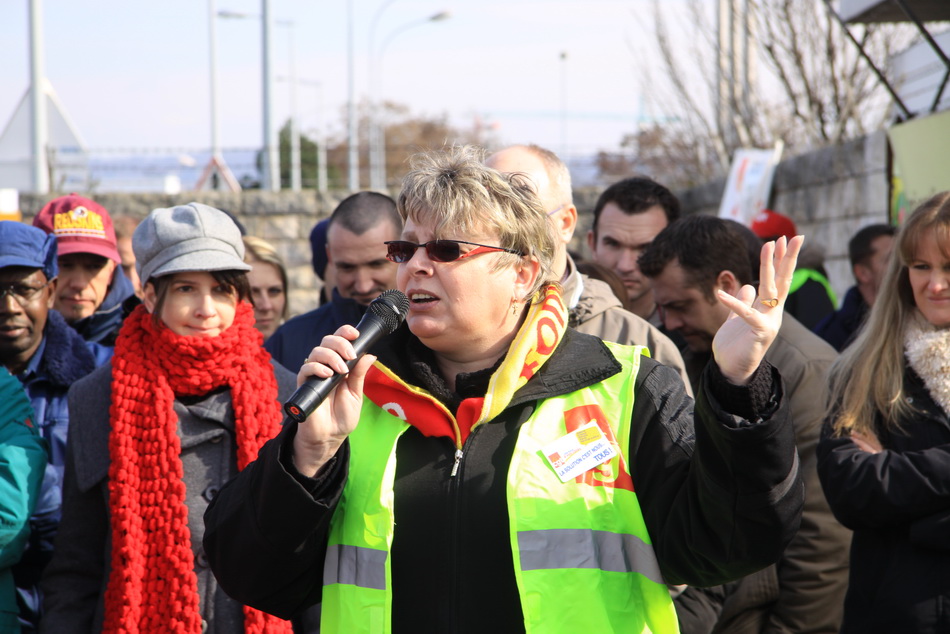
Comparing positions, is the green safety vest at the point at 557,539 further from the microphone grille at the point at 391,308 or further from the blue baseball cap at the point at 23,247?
the blue baseball cap at the point at 23,247

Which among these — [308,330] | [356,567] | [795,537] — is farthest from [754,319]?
[308,330]

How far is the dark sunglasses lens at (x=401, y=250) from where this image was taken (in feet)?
8.08

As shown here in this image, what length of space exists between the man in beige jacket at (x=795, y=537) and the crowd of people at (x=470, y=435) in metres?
0.01

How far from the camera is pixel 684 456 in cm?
223

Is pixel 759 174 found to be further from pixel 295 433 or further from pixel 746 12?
pixel 295 433

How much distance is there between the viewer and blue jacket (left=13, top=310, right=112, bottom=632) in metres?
3.33

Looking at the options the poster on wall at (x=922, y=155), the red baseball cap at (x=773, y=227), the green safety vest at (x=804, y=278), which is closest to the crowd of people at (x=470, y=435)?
the poster on wall at (x=922, y=155)

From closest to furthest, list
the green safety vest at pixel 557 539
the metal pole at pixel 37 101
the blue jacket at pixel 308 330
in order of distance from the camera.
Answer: the green safety vest at pixel 557 539 → the blue jacket at pixel 308 330 → the metal pole at pixel 37 101

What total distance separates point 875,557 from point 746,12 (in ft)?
29.2

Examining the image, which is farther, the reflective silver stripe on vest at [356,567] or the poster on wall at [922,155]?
the poster on wall at [922,155]

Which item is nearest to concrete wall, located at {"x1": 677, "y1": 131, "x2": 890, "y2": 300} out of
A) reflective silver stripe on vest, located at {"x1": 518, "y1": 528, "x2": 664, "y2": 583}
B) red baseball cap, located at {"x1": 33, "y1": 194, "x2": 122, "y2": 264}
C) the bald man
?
the bald man

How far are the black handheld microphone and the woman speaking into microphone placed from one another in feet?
0.08

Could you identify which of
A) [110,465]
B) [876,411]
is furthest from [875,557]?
[110,465]

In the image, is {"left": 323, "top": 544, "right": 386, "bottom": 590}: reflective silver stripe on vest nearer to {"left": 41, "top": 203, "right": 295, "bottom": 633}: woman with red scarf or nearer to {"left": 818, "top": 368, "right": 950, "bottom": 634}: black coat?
{"left": 41, "top": 203, "right": 295, "bottom": 633}: woman with red scarf
